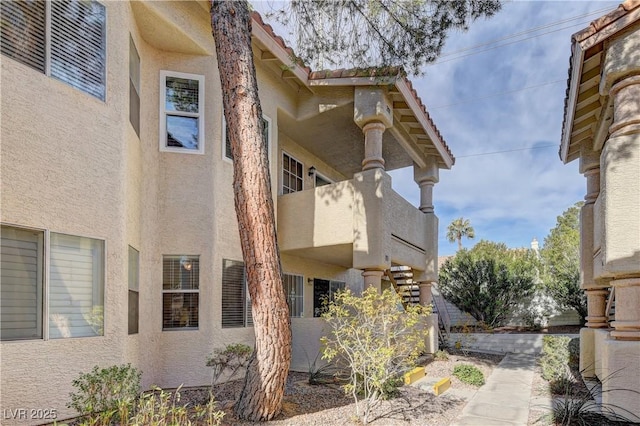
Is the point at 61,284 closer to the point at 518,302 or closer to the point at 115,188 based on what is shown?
the point at 115,188

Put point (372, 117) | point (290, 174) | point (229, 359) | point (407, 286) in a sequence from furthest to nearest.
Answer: point (407, 286) → point (290, 174) → point (372, 117) → point (229, 359)

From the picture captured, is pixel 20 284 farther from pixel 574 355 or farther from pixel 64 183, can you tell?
pixel 574 355

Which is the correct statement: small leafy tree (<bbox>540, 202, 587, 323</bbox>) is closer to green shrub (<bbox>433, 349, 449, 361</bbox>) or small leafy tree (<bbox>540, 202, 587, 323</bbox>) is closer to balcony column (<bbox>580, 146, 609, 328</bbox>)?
balcony column (<bbox>580, 146, 609, 328</bbox>)

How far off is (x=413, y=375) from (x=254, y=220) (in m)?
5.81

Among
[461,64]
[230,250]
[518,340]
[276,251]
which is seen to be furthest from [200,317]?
[461,64]

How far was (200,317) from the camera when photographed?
859cm

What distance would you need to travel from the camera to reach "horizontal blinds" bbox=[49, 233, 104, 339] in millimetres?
5973

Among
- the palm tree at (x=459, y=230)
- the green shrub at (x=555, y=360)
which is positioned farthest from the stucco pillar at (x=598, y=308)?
the palm tree at (x=459, y=230)

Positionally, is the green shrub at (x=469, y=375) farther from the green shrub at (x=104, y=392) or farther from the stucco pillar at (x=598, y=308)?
the green shrub at (x=104, y=392)

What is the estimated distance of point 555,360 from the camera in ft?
32.7

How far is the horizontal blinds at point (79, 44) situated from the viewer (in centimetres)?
632

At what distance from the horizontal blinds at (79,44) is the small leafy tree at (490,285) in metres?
19.0

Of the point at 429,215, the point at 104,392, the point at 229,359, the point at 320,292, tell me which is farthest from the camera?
the point at 320,292

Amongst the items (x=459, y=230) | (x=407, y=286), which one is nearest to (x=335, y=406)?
(x=407, y=286)
